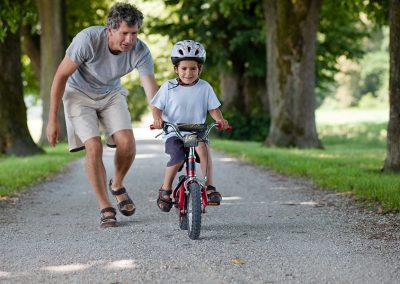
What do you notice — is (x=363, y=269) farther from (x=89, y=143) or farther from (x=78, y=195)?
(x=78, y=195)

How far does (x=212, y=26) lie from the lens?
2648 centimetres

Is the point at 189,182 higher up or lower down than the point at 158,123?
lower down

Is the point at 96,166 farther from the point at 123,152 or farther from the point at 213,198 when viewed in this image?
the point at 213,198

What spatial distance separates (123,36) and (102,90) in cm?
74

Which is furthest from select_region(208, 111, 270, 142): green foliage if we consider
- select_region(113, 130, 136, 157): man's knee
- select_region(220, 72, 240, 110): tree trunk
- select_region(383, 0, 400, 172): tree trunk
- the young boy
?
the young boy

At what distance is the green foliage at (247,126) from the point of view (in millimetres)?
28806

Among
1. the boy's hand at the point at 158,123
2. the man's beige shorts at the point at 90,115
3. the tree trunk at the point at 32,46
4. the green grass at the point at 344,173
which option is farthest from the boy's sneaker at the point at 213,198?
the tree trunk at the point at 32,46

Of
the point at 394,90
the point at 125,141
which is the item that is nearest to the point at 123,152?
the point at 125,141

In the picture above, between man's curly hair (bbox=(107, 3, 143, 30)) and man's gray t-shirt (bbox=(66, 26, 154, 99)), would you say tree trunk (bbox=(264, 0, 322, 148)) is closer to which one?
man's gray t-shirt (bbox=(66, 26, 154, 99))

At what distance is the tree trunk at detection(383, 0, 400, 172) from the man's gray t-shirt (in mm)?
5332

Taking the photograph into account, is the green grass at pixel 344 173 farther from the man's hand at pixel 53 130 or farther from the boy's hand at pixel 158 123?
the man's hand at pixel 53 130

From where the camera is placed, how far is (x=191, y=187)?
20.4ft

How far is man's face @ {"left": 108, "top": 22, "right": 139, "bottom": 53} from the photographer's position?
6.46 meters

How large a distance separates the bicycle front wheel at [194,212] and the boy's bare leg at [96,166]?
117 cm
